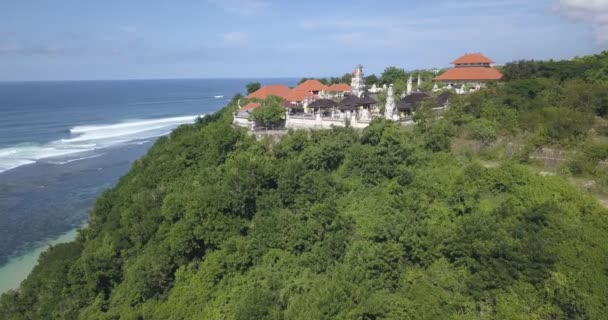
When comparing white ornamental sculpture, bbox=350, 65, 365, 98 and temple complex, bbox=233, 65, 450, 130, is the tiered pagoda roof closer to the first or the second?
temple complex, bbox=233, 65, 450, 130

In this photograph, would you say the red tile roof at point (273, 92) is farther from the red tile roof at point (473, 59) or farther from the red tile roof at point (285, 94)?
the red tile roof at point (473, 59)

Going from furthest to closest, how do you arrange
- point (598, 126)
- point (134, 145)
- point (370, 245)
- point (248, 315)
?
point (134, 145)
point (598, 126)
point (370, 245)
point (248, 315)

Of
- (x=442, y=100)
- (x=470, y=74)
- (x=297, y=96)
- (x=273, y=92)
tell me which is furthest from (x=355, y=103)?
(x=470, y=74)

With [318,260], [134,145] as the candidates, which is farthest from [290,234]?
[134,145]

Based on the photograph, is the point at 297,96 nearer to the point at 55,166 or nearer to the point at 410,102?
the point at 410,102

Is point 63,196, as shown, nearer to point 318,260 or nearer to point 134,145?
point 134,145

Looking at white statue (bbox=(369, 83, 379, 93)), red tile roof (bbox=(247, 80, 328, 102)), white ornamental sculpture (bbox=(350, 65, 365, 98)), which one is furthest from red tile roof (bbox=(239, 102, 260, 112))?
white statue (bbox=(369, 83, 379, 93))

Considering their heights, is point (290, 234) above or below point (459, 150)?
below
